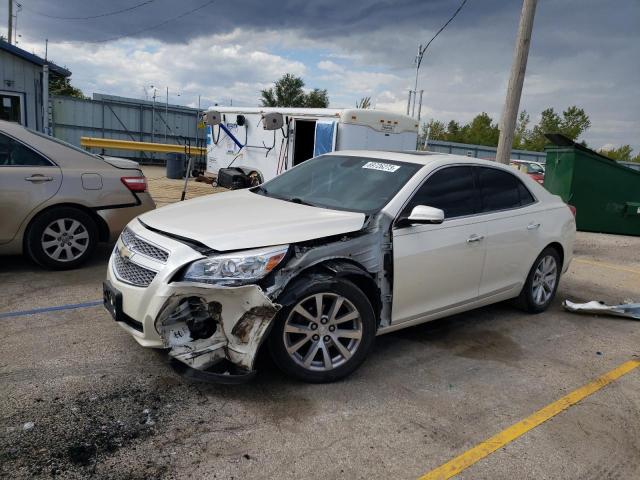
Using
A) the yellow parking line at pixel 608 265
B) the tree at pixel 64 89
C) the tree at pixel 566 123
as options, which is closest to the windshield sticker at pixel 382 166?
the yellow parking line at pixel 608 265

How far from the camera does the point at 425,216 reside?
3.67 metres

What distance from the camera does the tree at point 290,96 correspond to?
41.8m

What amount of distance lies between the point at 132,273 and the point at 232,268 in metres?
0.75

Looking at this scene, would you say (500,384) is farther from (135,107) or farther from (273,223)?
(135,107)

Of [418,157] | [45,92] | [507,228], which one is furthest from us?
[45,92]

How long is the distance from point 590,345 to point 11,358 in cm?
468

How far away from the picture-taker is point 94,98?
22.9 m

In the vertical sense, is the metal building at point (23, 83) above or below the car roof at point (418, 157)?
above

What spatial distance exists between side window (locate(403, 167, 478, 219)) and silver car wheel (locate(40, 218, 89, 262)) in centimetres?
377

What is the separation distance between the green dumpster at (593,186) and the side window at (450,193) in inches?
308

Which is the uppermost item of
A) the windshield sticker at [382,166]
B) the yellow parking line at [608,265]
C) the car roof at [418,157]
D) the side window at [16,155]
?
the car roof at [418,157]

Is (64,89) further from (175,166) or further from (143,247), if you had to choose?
(143,247)

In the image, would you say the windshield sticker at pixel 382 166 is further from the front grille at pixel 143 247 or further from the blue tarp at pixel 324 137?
the blue tarp at pixel 324 137

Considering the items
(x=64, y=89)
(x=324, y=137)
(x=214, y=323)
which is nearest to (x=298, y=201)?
(x=214, y=323)
